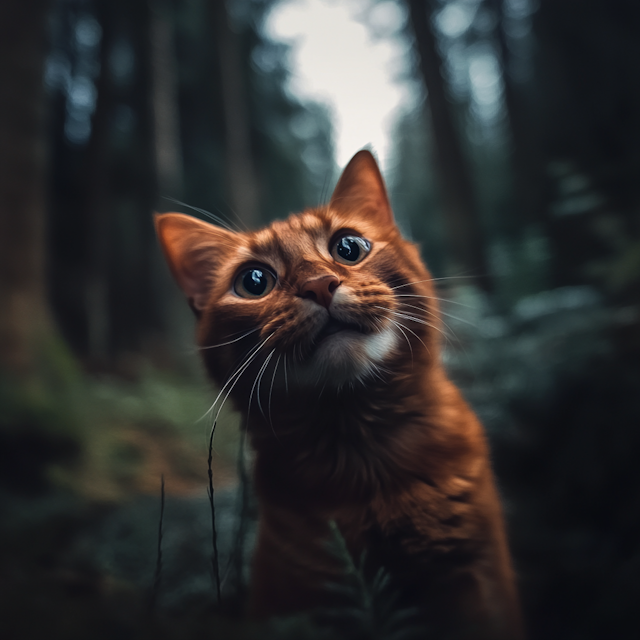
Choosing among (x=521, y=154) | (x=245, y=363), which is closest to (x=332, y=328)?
(x=245, y=363)

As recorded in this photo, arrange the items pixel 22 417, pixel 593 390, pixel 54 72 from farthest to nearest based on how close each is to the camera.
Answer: pixel 54 72 → pixel 22 417 → pixel 593 390

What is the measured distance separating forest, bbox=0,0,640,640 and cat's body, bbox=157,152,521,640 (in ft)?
0.35

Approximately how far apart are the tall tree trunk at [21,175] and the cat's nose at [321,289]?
6.69 feet

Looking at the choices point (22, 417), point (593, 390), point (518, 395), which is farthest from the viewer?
point (22, 417)

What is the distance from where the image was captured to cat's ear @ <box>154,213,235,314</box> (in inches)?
48.1

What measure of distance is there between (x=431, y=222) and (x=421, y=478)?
7.51ft

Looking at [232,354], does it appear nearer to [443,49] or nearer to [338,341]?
[338,341]

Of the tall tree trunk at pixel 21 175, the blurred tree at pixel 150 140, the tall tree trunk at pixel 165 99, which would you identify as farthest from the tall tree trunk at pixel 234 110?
Answer: the tall tree trunk at pixel 21 175

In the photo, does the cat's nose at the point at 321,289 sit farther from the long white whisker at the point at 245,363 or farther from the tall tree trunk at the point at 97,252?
the tall tree trunk at the point at 97,252

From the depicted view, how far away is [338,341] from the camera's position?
92 cm

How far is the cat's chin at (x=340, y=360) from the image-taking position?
910 millimetres

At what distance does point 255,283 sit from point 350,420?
1.32 ft

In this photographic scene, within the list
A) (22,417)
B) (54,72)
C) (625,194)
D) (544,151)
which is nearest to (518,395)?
(625,194)

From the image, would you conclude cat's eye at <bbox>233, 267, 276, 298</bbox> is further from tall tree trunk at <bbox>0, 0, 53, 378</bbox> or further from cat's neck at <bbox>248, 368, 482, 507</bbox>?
tall tree trunk at <bbox>0, 0, 53, 378</bbox>
